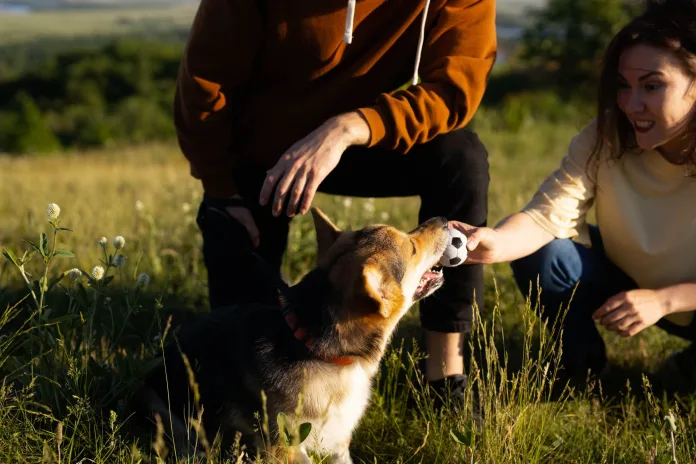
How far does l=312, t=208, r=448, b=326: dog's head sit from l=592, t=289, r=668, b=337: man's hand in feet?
2.45

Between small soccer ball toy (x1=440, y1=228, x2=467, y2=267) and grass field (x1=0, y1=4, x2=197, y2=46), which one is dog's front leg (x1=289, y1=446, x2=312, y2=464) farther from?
grass field (x1=0, y1=4, x2=197, y2=46)

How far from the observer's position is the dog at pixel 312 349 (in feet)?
9.11

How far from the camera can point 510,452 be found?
259 cm

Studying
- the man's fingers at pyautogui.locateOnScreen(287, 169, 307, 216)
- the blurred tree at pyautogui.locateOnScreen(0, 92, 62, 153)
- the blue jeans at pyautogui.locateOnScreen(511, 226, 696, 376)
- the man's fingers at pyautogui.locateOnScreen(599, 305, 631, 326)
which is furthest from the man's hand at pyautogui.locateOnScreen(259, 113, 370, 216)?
the blurred tree at pyautogui.locateOnScreen(0, 92, 62, 153)

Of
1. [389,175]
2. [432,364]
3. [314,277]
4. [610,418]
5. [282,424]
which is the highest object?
[389,175]

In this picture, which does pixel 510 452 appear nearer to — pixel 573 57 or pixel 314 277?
pixel 314 277

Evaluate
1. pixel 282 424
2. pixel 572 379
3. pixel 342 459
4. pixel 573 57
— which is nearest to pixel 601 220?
pixel 572 379

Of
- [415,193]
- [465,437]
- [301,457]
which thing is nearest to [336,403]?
[301,457]

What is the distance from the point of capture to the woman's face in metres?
3.05

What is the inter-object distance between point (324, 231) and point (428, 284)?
1.76ft

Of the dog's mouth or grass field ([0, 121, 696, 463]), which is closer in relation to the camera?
grass field ([0, 121, 696, 463])

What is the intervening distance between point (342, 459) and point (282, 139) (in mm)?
1489

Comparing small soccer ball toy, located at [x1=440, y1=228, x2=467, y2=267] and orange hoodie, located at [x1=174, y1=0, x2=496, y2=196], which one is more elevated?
orange hoodie, located at [x1=174, y1=0, x2=496, y2=196]

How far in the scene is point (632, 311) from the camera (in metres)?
3.09
